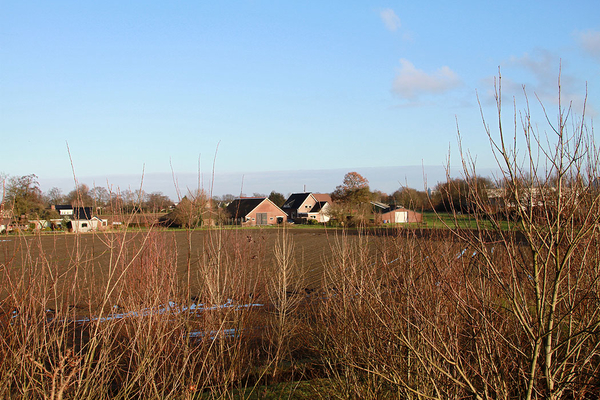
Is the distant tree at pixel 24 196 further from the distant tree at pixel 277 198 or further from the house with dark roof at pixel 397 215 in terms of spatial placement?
the distant tree at pixel 277 198

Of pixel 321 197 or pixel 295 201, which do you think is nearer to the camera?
pixel 295 201

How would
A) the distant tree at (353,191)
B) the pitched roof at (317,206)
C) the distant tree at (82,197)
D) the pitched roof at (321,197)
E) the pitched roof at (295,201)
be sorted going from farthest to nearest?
the pitched roof at (321,197), the pitched roof at (295,201), the pitched roof at (317,206), the distant tree at (353,191), the distant tree at (82,197)

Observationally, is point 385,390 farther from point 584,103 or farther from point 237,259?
point 584,103

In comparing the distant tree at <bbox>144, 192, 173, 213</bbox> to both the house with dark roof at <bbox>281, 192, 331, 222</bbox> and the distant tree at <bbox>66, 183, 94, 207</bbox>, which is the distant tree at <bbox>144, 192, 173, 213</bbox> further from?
the house with dark roof at <bbox>281, 192, 331, 222</bbox>

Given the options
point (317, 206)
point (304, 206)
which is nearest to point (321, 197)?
point (317, 206)

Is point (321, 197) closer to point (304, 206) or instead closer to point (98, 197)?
point (304, 206)

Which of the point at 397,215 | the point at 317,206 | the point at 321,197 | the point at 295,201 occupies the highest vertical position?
the point at 321,197

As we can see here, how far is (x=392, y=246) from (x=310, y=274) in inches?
483

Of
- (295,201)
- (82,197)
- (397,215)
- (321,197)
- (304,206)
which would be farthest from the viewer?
(321,197)

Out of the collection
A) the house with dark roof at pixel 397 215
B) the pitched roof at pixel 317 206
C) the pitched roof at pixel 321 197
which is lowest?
the house with dark roof at pixel 397 215

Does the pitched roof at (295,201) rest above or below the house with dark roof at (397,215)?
above

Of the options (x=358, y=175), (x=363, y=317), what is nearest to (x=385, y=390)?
(x=363, y=317)

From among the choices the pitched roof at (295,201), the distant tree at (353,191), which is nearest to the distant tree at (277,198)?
the pitched roof at (295,201)

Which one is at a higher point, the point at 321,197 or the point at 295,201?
the point at 321,197
